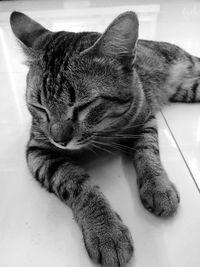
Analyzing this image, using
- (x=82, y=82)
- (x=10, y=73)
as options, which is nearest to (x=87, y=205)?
(x=82, y=82)

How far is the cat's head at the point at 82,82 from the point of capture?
84 cm

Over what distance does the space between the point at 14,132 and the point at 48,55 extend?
16.8 inches

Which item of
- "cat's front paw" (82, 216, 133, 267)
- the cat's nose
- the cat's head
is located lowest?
"cat's front paw" (82, 216, 133, 267)

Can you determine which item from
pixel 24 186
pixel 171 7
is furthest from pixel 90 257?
pixel 171 7

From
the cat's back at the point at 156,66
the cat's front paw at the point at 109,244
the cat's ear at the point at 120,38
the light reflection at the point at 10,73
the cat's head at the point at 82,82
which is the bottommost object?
the light reflection at the point at 10,73

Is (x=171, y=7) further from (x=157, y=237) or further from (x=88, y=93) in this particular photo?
(x=157, y=237)

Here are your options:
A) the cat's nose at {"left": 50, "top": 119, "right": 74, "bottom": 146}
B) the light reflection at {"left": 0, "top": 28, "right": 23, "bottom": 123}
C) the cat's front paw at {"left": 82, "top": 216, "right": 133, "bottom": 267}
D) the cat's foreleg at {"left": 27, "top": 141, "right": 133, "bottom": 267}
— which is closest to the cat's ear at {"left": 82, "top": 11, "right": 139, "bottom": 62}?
the cat's nose at {"left": 50, "top": 119, "right": 74, "bottom": 146}

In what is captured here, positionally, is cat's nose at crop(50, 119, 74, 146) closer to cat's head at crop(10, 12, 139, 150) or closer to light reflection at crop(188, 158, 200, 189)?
cat's head at crop(10, 12, 139, 150)

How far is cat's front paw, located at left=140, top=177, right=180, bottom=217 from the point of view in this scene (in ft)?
2.72

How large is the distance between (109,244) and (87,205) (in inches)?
5.1

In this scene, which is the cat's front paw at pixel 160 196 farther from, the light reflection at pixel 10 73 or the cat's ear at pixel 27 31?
the light reflection at pixel 10 73

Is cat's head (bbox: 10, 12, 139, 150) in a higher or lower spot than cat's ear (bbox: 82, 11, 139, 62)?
lower

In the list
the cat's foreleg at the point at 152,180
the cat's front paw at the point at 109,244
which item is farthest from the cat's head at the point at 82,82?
the cat's front paw at the point at 109,244

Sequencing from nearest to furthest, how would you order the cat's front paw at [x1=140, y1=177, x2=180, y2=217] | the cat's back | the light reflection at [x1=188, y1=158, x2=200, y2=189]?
the cat's front paw at [x1=140, y1=177, x2=180, y2=217] < the light reflection at [x1=188, y1=158, x2=200, y2=189] < the cat's back
